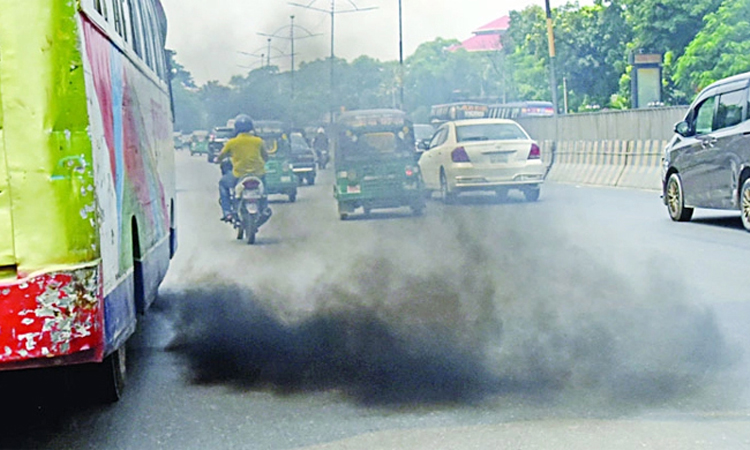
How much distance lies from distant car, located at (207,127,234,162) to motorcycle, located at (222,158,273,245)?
42 centimetres

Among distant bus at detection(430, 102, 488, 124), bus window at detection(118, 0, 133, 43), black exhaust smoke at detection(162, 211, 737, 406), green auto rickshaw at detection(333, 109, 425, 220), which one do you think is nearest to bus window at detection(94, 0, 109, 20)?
bus window at detection(118, 0, 133, 43)

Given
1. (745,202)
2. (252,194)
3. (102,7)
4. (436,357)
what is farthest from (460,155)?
(102,7)

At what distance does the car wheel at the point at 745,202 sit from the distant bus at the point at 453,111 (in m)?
7.20

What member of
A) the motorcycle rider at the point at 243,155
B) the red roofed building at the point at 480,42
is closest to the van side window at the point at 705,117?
the red roofed building at the point at 480,42

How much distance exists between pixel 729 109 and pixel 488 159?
735 centimetres

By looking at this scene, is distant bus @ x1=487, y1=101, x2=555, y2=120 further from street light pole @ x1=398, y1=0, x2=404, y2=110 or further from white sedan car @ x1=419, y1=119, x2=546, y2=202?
street light pole @ x1=398, y1=0, x2=404, y2=110

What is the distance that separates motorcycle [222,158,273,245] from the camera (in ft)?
52.6

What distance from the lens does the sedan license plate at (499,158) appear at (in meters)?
21.8

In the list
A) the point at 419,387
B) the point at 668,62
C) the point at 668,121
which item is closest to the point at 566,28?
the point at 668,62

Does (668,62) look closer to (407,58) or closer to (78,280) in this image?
(407,58)

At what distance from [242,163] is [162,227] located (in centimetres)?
668

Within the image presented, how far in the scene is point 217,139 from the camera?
17.3 metres

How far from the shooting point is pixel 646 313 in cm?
846

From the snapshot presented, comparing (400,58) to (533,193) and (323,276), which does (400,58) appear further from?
(533,193)
